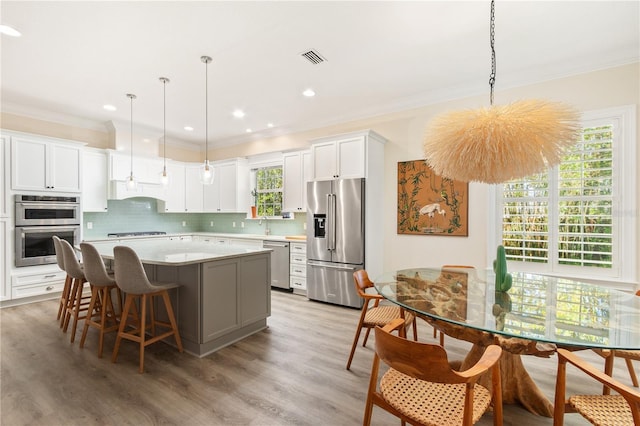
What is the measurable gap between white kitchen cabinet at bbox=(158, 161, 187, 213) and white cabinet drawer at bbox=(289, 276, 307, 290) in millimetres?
3149

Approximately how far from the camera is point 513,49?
3072mm

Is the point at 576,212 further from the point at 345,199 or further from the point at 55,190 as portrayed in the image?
the point at 55,190

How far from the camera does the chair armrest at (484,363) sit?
1.24m

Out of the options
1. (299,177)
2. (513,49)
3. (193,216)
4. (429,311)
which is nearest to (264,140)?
(299,177)

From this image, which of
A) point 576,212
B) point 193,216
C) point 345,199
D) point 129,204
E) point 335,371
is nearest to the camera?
point 335,371

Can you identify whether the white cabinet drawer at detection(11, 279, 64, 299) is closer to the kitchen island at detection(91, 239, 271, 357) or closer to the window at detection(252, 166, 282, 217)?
the kitchen island at detection(91, 239, 271, 357)

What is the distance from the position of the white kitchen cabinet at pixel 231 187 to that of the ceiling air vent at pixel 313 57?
3.45 metres

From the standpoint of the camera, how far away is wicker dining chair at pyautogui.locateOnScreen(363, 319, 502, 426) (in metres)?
1.24

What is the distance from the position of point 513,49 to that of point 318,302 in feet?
12.9

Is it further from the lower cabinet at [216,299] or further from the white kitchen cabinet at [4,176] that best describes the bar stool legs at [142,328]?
the white kitchen cabinet at [4,176]

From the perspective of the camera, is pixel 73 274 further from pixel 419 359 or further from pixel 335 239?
pixel 419 359

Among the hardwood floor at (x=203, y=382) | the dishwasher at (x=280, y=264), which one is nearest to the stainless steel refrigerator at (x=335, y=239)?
the dishwasher at (x=280, y=264)

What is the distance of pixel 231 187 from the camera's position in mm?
6414

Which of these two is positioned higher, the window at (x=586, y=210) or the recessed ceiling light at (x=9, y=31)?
the recessed ceiling light at (x=9, y=31)
